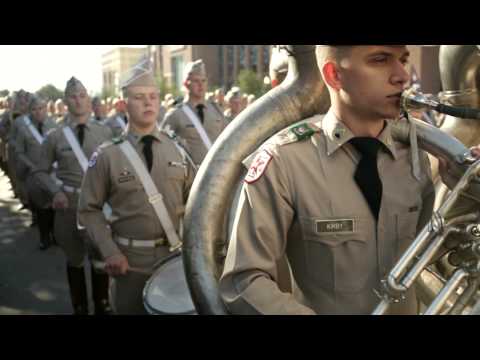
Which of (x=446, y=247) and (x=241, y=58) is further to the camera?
(x=241, y=58)

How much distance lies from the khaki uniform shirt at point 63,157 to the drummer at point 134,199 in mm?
1931

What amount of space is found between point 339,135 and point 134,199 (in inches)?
78.6

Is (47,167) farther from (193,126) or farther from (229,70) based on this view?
(229,70)

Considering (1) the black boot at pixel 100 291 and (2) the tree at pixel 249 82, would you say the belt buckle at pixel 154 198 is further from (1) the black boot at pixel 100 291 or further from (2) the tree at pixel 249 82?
(2) the tree at pixel 249 82

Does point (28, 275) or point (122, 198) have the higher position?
point (122, 198)

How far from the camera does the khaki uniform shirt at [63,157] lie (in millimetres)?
5359

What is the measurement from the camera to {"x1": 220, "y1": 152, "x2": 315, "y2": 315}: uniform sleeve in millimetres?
1587

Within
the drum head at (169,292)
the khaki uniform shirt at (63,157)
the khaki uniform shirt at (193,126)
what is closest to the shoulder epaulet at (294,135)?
the drum head at (169,292)

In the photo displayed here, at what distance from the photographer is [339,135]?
67.8 inches

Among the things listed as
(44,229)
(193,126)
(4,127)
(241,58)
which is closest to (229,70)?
(241,58)

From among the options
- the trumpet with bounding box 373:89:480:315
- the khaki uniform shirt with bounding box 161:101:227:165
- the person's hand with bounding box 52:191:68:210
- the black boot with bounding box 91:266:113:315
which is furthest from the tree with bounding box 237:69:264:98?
the trumpet with bounding box 373:89:480:315

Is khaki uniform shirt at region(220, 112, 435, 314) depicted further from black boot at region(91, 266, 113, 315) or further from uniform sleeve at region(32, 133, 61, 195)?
uniform sleeve at region(32, 133, 61, 195)
